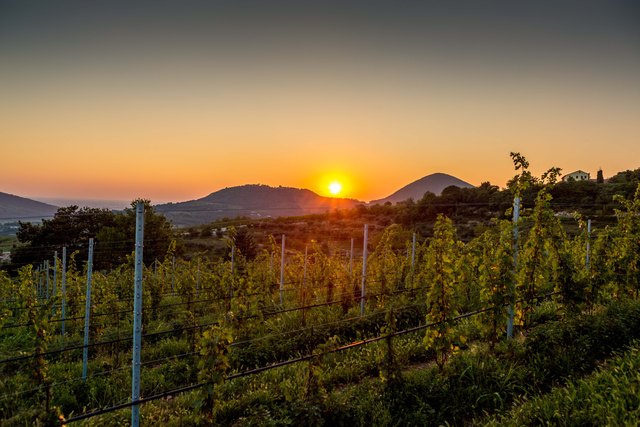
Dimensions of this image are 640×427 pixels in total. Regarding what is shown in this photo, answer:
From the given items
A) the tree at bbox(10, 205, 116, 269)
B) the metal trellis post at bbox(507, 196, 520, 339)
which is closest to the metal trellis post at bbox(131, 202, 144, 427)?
the metal trellis post at bbox(507, 196, 520, 339)

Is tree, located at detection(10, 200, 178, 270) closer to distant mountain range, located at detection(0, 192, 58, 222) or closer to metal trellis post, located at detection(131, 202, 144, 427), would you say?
metal trellis post, located at detection(131, 202, 144, 427)

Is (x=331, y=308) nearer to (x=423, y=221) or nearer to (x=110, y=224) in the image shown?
(x=423, y=221)

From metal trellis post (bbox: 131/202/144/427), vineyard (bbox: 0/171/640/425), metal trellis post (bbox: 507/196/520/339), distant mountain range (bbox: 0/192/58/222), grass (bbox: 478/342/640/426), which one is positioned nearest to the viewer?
metal trellis post (bbox: 131/202/144/427)

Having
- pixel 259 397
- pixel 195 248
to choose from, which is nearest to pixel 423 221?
pixel 195 248

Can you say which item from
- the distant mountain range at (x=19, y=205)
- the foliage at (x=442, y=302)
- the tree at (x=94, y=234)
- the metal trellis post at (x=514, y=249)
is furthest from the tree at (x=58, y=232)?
the distant mountain range at (x=19, y=205)

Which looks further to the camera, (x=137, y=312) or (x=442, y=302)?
(x=442, y=302)

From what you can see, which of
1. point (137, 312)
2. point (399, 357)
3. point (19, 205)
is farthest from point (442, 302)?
point (19, 205)

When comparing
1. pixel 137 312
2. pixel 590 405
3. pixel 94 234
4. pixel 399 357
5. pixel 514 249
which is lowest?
pixel 94 234

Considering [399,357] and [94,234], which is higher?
[399,357]

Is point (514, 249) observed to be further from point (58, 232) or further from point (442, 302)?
point (58, 232)

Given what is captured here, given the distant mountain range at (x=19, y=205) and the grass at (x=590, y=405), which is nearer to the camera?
the grass at (x=590, y=405)

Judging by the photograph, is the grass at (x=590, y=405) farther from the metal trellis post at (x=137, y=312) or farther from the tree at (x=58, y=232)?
the tree at (x=58, y=232)

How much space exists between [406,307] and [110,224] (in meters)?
35.8

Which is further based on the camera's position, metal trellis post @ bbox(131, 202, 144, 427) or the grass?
the grass
